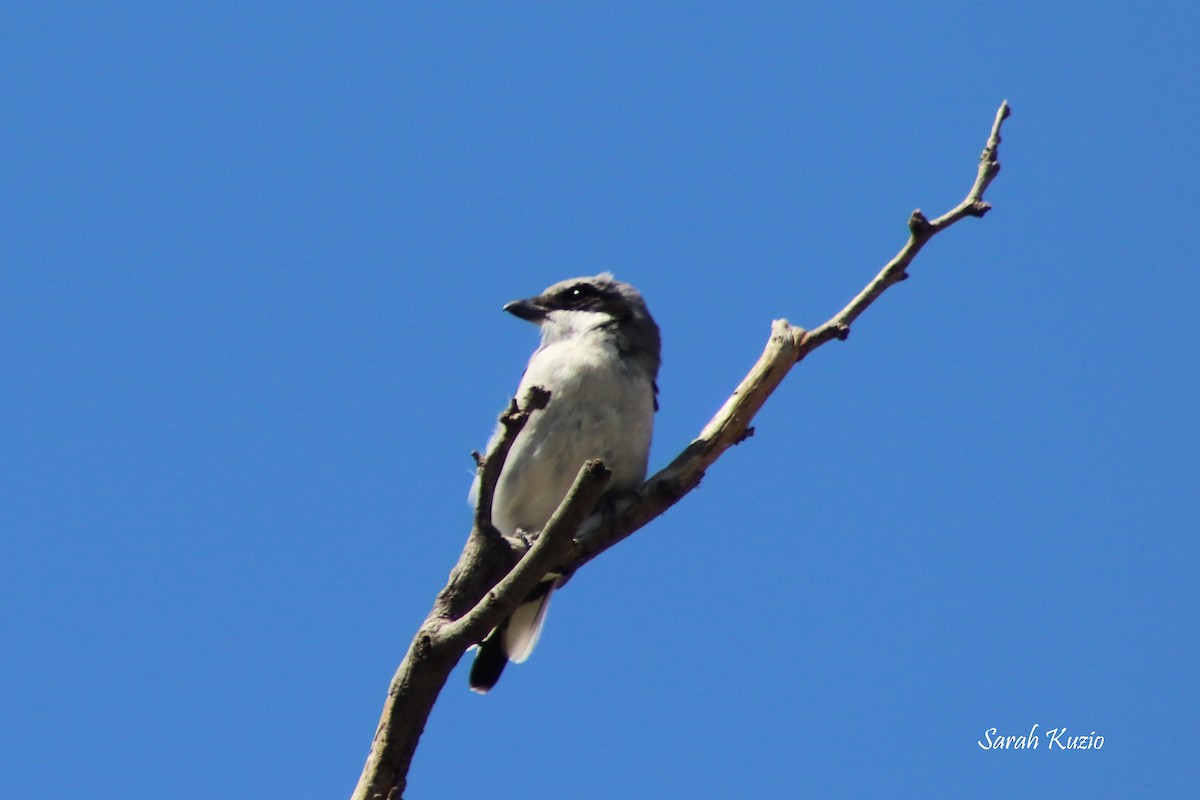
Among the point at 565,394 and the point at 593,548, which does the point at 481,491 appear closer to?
the point at 593,548

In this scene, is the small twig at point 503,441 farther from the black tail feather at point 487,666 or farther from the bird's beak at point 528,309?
the bird's beak at point 528,309

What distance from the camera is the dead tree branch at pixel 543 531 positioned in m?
5.41

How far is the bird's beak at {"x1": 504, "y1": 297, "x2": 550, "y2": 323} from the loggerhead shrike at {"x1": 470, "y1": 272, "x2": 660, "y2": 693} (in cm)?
63

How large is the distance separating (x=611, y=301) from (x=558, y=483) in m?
1.55

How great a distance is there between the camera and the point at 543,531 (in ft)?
17.7

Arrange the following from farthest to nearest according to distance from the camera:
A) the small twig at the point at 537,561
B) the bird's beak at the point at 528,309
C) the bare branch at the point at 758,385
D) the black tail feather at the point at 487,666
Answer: the bird's beak at the point at 528,309, the black tail feather at the point at 487,666, the bare branch at the point at 758,385, the small twig at the point at 537,561

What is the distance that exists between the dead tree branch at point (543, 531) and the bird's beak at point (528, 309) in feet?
7.17

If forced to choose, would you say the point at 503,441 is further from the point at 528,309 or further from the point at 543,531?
the point at 528,309

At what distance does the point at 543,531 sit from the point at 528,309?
3787mm

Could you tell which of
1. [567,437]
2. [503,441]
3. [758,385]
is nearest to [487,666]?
[567,437]

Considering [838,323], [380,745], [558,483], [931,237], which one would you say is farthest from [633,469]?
[380,745]

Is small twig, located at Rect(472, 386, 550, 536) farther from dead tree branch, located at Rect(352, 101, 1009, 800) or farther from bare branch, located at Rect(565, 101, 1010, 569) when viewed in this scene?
bare branch, located at Rect(565, 101, 1010, 569)

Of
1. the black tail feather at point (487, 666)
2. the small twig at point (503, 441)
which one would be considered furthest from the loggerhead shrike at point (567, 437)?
the small twig at point (503, 441)

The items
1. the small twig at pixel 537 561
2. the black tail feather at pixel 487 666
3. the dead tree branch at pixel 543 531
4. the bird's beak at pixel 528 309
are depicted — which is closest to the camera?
the small twig at pixel 537 561
